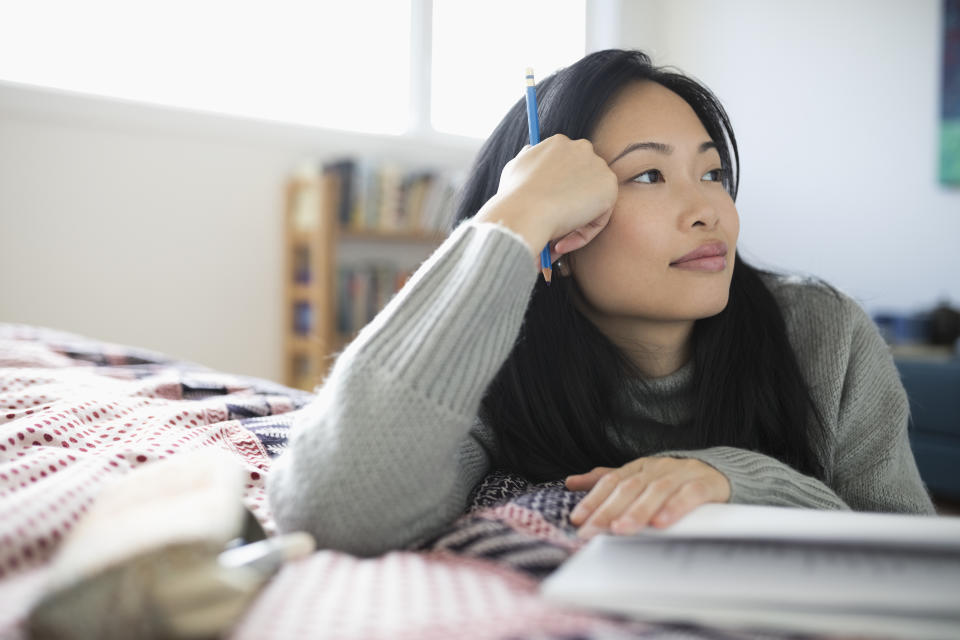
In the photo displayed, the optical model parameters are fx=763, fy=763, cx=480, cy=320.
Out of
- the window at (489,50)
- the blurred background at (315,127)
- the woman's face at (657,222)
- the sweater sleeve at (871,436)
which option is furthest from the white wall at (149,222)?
the sweater sleeve at (871,436)

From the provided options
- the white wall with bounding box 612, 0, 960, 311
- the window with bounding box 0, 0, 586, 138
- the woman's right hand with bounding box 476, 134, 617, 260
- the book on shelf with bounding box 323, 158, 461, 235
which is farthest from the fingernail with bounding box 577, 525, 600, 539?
the window with bounding box 0, 0, 586, 138

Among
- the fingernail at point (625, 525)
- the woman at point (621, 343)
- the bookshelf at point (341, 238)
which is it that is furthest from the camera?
the bookshelf at point (341, 238)

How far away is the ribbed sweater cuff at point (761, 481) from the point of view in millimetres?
649

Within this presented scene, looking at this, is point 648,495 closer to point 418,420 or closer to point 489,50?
point 418,420

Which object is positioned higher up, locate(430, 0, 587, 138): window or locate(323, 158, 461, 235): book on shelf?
locate(430, 0, 587, 138): window

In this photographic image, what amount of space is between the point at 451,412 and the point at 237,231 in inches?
107

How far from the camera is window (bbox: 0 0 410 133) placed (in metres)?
2.72

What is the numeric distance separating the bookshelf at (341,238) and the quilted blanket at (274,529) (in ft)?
6.39

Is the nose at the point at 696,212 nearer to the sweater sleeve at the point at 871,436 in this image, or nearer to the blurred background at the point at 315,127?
the sweater sleeve at the point at 871,436

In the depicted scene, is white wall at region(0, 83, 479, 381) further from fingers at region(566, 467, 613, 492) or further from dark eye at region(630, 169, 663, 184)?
fingers at region(566, 467, 613, 492)

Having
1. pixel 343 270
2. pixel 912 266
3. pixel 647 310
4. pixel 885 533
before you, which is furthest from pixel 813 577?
pixel 912 266

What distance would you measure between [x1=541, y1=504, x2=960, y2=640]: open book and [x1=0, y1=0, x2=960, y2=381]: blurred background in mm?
1919

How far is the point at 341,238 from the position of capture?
334 cm

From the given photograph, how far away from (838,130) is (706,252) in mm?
3229
